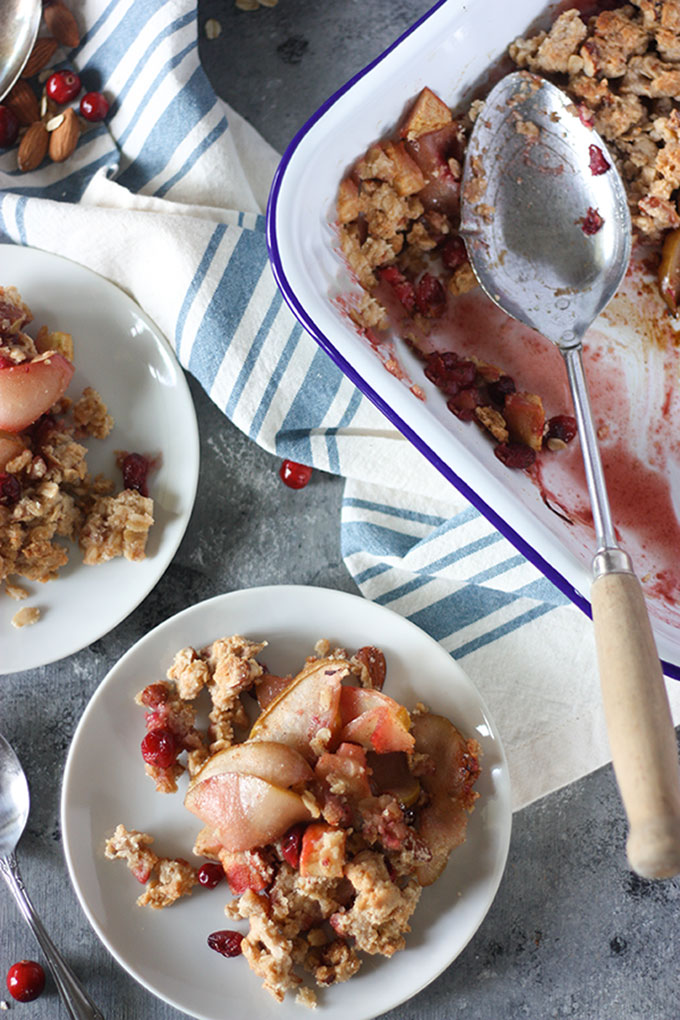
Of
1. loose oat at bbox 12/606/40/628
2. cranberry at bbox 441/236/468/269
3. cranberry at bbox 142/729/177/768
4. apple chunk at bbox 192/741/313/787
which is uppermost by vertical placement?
cranberry at bbox 441/236/468/269

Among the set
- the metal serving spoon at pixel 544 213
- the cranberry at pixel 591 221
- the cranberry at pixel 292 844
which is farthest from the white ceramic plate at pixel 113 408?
the cranberry at pixel 591 221

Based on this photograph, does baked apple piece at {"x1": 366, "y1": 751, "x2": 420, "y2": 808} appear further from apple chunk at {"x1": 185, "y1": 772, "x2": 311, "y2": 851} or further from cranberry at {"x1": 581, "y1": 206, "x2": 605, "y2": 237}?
cranberry at {"x1": 581, "y1": 206, "x2": 605, "y2": 237}

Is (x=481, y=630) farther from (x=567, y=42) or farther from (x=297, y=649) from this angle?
(x=567, y=42)

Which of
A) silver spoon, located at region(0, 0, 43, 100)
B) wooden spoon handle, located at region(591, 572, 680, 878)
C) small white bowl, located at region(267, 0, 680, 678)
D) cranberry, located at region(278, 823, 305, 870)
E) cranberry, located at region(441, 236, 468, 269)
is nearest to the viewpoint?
wooden spoon handle, located at region(591, 572, 680, 878)

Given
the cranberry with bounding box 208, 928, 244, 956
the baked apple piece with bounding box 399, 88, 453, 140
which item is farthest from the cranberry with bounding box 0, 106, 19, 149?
the cranberry with bounding box 208, 928, 244, 956

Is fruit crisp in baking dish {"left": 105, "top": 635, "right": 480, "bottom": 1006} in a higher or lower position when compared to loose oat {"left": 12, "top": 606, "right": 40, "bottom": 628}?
lower

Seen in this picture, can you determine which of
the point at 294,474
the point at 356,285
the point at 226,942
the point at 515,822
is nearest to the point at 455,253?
the point at 356,285

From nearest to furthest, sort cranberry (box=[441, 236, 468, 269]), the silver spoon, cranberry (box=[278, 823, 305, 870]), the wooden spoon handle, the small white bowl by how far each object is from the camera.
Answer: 1. the wooden spoon handle
2. the small white bowl
3. cranberry (box=[278, 823, 305, 870])
4. cranberry (box=[441, 236, 468, 269])
5. the silver spoon

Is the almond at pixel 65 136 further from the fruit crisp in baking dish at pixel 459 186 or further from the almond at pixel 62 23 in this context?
the fruit crisp in baking dish at pixel 459 186
